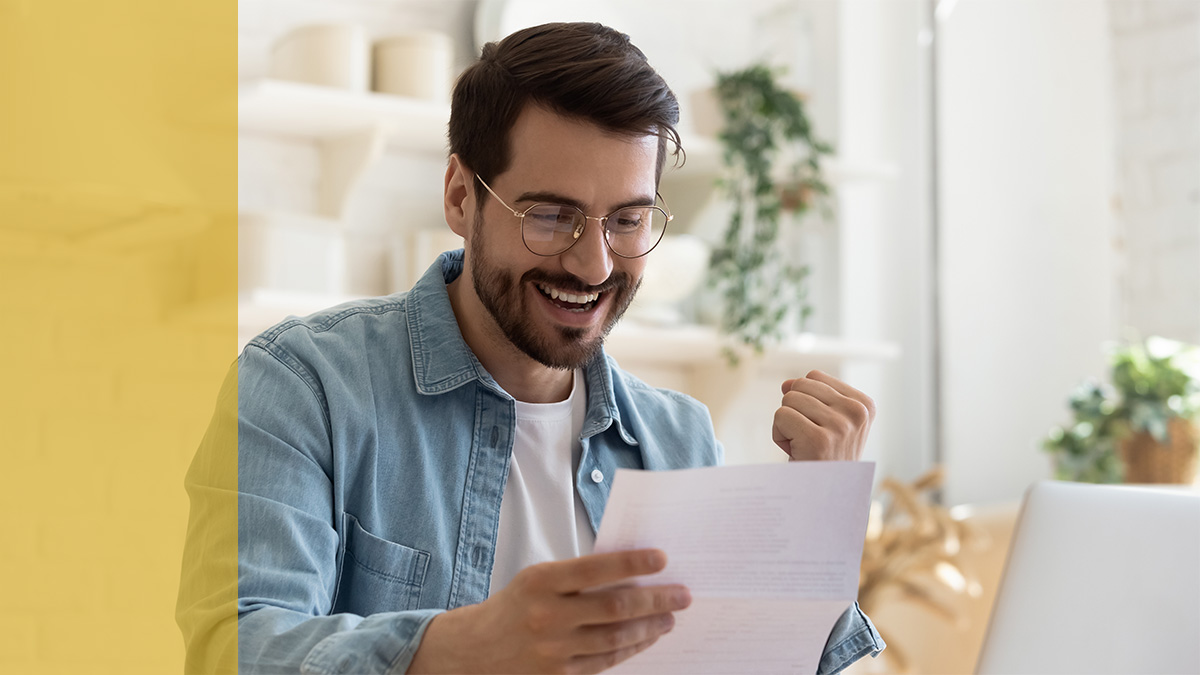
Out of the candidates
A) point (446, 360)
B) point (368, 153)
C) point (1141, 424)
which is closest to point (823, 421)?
point (446, 360)

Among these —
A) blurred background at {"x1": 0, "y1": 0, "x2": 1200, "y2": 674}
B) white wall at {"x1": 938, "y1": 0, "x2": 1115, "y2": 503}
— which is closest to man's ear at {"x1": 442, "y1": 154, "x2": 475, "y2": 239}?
blurred background at {"x1": 0, "y1": 0, "x2": 1200, "y2": 674}

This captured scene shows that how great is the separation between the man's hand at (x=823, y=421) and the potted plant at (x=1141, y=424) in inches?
66.9

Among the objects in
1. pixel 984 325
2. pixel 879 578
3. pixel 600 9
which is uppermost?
pixel 600 9

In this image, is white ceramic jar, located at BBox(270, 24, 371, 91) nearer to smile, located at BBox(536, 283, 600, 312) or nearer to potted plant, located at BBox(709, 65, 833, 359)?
potted plant, located at BBox(709, 65, 833, 359)

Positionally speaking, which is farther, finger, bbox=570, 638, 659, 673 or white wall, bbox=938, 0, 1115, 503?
white wall, bbox=938, 0, 1115, 503

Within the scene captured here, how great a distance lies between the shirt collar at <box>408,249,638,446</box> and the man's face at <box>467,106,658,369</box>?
1.7 inches

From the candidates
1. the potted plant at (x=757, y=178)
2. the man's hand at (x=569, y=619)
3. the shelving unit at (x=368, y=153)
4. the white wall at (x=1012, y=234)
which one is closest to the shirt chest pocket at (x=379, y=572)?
the man's hand at (x=569, y=619)

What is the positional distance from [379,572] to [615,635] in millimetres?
361

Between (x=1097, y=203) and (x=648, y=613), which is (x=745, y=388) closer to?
(x=1097, y=203)

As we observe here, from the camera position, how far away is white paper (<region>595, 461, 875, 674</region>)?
76 centimetres

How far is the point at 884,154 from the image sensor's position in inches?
117

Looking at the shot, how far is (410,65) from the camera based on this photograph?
6.73 feet

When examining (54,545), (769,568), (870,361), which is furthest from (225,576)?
(870,361)

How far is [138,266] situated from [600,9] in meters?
1.64
